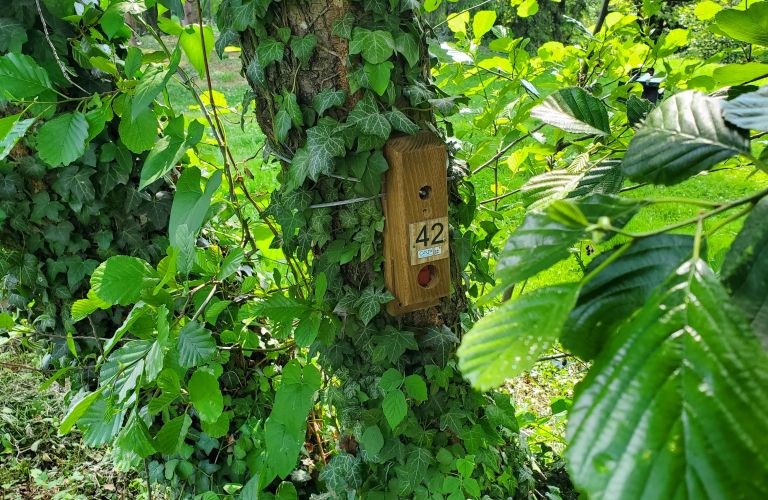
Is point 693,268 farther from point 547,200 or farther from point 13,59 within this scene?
point 13,59

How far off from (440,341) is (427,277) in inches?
9.1

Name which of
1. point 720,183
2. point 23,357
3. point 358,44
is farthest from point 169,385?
point 720,183

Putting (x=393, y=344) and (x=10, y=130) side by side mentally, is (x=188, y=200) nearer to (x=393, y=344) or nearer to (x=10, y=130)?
(x=10, y=130)

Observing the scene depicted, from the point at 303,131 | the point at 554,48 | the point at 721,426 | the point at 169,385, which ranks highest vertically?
the point at 554,48

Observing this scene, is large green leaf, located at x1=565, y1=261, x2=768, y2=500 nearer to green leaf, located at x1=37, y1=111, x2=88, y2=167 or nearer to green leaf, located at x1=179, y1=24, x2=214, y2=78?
green leaf, located at x1=179, y1=24, x2=214, y2=78

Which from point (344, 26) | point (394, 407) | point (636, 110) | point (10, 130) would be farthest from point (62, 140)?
point (636, 110)

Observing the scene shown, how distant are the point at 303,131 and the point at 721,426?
1279mm

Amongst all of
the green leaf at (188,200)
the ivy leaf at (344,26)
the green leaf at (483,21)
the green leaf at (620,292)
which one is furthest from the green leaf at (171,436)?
the green leaf at (483,21)

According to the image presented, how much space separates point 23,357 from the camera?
3.33 m

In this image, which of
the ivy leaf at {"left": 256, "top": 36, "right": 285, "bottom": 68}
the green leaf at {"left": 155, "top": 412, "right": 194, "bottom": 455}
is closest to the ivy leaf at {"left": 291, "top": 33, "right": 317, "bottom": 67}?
the ivy leaf at {"left": 256, "top": 36, "right": 285, "bottom": 68}

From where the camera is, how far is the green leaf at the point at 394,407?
1490 mm

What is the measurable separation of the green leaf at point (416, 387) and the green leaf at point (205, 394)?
21.9 inches

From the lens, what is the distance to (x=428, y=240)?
1.44 m

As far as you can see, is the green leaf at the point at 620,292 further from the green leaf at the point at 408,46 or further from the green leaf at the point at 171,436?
the green leaf at the point at 171,436
